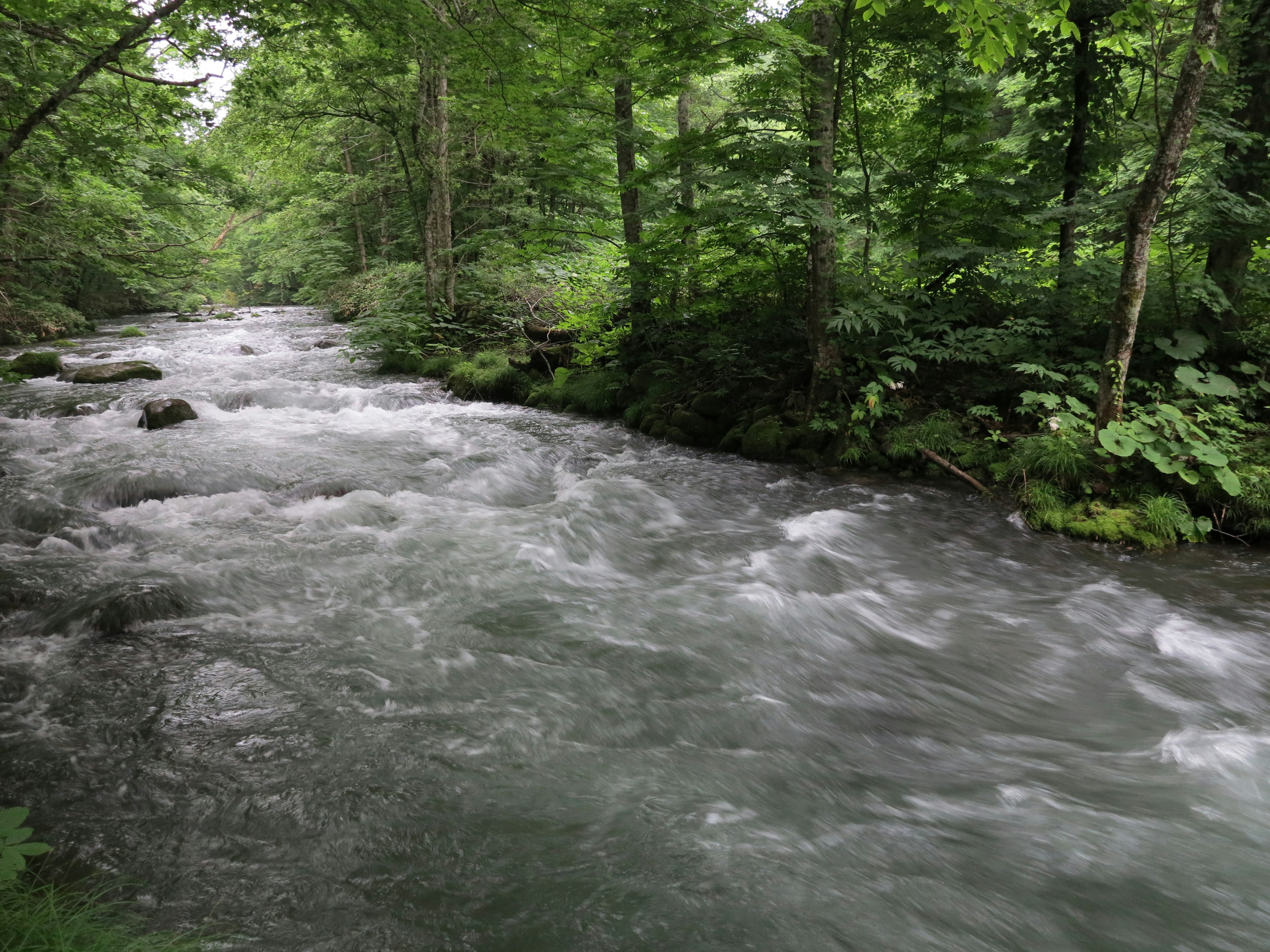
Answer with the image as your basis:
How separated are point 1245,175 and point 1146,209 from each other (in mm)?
2115

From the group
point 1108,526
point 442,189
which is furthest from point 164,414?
point 1108,526

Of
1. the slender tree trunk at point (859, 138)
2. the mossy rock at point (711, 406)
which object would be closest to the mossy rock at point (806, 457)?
the mossy rock at point (711, 406)

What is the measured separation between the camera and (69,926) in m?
1.99

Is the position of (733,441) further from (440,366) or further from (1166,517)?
(440,366)

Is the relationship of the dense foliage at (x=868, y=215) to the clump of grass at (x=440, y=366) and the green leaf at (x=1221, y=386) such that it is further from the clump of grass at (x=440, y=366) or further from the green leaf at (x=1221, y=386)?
the clump of grass at (x=440, y=366)

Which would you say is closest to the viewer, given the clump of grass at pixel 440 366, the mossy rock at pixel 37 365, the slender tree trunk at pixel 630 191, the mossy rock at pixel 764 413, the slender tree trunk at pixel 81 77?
the slender tree trunk at pixel 81 77

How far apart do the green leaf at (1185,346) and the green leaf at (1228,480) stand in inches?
51.7

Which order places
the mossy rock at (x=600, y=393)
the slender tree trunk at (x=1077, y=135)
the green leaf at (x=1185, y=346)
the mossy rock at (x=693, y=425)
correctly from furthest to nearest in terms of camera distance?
the mossy rock at (x=600, y=393) → the mossy rock at (x=693, y=425) → the slender tree trunk at (x=1077, y=135) → the green leaf at (x=1185, y=346)

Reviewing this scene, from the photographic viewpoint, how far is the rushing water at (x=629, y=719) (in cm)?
245

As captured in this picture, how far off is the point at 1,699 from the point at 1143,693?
617 cm

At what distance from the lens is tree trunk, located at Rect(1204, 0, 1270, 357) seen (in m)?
6.34

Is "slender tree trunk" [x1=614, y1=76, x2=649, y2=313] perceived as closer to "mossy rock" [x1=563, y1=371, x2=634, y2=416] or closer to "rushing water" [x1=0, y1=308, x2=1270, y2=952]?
"mossy rock" [x1=563, y1=371, x2=634, y2=416]

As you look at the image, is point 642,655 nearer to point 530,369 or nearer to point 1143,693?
point 1143,693

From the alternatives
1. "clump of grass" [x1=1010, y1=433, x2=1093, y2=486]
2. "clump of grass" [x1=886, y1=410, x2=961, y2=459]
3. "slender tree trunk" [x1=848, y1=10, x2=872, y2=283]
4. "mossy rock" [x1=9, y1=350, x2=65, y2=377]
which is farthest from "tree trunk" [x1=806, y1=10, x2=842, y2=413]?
"mossy rock" [x1=9, y1=350, x2=65, y2=377]
